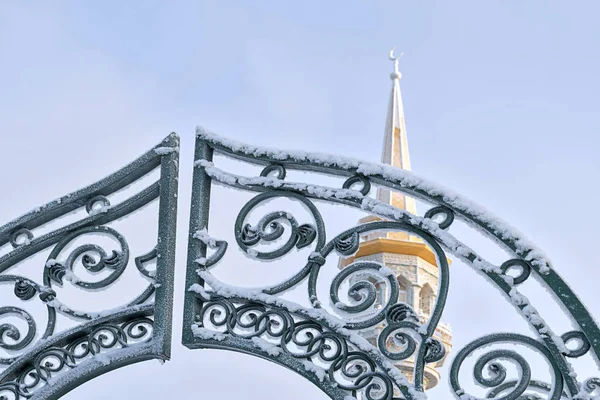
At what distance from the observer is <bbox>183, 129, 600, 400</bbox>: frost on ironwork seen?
3.70 m

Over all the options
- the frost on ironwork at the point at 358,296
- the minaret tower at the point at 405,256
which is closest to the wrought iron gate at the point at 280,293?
the frost on ironwork at the point at 358,296

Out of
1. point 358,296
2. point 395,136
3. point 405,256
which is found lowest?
point 358,296

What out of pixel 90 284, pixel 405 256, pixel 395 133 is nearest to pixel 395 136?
pixel 395 133

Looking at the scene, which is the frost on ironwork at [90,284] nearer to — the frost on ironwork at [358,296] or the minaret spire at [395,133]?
the frost on ironwork at [358,296]

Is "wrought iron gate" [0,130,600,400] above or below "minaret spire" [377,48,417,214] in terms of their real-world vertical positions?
below

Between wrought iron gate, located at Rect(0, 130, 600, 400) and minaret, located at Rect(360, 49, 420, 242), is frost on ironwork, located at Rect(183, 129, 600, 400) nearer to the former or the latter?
wrought iron gate, located at Rect(0, 130, 600, 400)

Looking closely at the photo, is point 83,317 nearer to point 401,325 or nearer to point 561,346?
point 401,325

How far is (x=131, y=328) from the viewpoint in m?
4.18

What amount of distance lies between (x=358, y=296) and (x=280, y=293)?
30cm

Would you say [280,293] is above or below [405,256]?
below

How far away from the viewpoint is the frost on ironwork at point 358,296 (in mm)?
3697

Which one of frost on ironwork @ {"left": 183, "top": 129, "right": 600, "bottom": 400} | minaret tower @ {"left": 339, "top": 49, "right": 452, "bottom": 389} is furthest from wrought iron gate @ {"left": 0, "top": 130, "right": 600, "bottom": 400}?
minaret tower @ {"left": 339, "top": 49, "right": 452, "bottom": 389}

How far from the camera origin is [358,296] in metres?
3.93

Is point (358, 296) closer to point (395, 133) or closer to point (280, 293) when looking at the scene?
point (280, 293)
